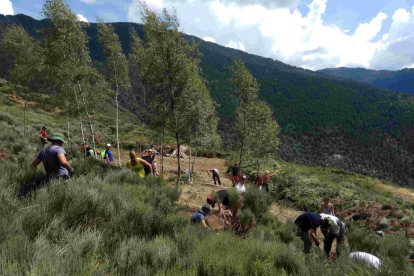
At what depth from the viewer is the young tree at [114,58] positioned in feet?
44.7

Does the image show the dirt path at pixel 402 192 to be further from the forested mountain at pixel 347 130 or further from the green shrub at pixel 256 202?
the forested mountain at pixel 347 130

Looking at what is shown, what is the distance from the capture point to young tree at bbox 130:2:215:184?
32.3ft

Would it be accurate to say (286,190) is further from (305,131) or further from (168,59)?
(305,131)

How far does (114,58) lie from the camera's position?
13969 mm

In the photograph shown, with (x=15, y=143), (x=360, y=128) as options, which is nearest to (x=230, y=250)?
(x=15, y=143)

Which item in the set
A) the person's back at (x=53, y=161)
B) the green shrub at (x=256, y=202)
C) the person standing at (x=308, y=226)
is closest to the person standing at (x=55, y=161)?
the person's back at (x=53, y=161)

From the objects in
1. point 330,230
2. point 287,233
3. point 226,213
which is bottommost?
point 287,233

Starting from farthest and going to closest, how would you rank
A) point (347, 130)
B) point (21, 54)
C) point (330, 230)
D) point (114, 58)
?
point (347, 130)
point (21, 54)
point (114, 58)
point (330, 230)

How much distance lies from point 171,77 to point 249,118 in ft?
23.4

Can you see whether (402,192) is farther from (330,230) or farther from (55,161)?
(55,161)

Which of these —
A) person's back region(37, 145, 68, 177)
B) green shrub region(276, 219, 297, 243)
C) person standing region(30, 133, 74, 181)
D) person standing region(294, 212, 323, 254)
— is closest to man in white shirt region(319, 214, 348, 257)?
person standing region(294, 212, 323, 254)

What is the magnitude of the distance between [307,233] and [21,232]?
5.97 m

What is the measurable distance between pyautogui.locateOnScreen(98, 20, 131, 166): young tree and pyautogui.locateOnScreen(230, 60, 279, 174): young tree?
6.66 meters

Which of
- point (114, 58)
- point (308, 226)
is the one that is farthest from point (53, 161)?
point (114, 58)
